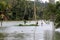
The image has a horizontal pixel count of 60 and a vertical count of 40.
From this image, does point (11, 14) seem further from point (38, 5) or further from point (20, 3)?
point (38, 5)

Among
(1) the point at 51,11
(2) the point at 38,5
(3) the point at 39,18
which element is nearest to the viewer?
(1) the point at 51,11

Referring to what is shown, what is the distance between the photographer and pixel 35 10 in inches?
872

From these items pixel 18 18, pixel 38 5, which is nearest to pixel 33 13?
pixel 18 18

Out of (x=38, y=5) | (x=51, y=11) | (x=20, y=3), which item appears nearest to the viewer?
(x=51, y=11)

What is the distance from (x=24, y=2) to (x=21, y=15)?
6.02ft

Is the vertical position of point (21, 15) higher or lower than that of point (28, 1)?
lower

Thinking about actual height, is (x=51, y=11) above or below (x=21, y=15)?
above

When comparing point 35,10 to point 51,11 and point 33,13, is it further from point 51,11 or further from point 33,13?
point 51,11

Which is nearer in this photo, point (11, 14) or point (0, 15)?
point (0, 15)

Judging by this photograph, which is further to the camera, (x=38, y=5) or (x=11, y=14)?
(x=11, y=14)

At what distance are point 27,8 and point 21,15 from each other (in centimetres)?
106

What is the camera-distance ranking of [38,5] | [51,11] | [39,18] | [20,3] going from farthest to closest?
[20,3], [39,18], [38,5], [51,11]

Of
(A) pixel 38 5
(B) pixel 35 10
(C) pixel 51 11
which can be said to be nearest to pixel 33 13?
(B) pixel 35 10

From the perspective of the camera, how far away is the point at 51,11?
1056 cm
